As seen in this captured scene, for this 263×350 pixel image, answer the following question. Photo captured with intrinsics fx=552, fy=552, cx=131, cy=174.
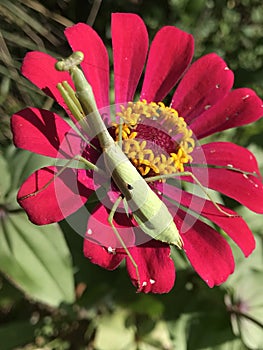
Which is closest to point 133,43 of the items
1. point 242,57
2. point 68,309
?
point 68,309

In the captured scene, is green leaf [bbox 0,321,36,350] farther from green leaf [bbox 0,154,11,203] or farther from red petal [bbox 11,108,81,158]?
red petal [bbox 11,108,81,158]

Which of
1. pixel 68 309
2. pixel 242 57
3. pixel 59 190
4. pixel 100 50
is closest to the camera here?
pixel 59 190

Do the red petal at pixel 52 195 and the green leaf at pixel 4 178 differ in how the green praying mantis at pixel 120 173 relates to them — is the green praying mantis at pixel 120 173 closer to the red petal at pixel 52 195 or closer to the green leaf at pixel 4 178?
the red petal at pixel 52 195

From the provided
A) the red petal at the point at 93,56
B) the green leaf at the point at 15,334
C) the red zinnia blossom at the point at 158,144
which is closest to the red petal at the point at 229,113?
the red zinnia blossom at the point at 158,144

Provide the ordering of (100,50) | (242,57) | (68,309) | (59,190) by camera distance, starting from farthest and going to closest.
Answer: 1. (242,57)
2. (68,309)
3. (100,50)
4. (59,190)

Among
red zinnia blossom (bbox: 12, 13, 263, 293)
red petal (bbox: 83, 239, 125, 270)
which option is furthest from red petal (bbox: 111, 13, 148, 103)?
red petal (bbox: 83, 239, 125, 270)

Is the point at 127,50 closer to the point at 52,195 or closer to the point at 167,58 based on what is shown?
the point at 167,58

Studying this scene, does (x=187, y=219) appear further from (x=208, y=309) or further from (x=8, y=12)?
(x=8, y=12)
